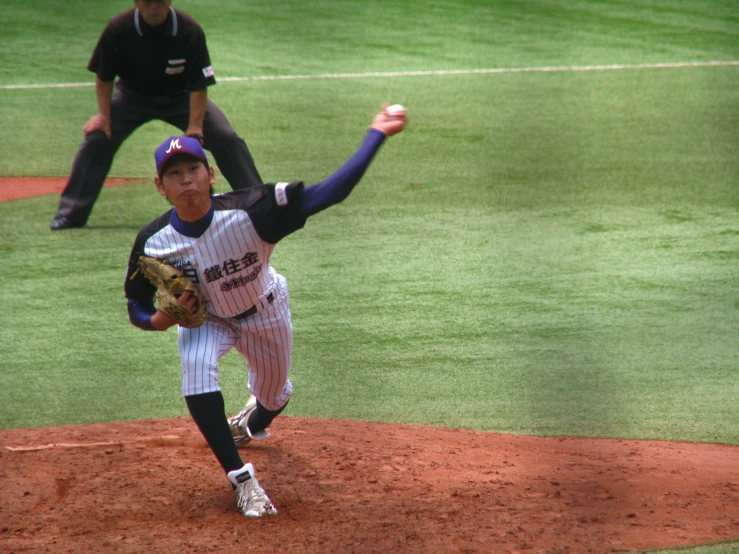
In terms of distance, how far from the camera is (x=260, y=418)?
324 centimetres

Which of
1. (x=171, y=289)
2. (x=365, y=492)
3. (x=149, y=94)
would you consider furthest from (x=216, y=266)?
(x=149, y=94)

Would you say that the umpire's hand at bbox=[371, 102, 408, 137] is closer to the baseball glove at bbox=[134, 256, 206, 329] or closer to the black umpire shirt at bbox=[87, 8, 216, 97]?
the baseball glove at bbox=[134, 256, 206, 329]

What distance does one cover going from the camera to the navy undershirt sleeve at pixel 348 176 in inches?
104

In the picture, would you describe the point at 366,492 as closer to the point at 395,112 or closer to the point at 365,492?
the point at 365,492

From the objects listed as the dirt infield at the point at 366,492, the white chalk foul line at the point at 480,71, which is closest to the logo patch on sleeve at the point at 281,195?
the dirt infield at the point at 366,492

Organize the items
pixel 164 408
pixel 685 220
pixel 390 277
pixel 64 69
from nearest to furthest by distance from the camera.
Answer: pixel 164 408 < pixel 390 277 < pixel 685 220 < pixel 64 69

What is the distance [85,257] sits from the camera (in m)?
5.36

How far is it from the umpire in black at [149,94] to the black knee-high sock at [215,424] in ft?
9.15

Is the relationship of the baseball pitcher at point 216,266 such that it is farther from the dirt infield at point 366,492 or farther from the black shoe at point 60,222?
the black shoe at point 60,222

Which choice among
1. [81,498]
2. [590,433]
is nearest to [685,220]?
[590,433]

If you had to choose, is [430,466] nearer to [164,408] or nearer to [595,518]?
[595,518]

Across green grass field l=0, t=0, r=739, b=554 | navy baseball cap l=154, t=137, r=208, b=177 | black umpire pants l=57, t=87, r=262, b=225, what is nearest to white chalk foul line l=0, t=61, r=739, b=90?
green grass field l=0, t=0, r=739, b=554

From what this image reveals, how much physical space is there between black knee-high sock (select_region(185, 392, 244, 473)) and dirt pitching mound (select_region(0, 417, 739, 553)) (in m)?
0.15

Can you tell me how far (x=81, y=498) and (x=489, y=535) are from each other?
1202mm
